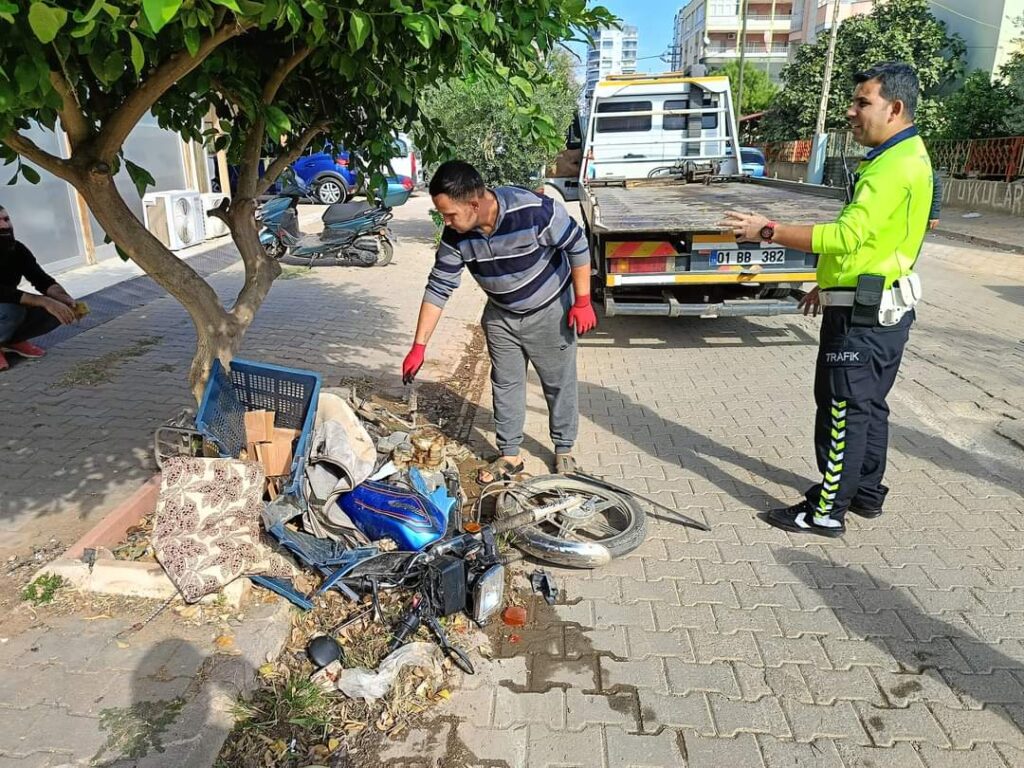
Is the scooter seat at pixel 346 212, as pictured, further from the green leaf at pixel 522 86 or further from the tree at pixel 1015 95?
the tree at pixel 1015 95

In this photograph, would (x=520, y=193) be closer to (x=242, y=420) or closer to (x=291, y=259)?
(x=242, y=420)

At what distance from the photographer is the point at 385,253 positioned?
11.3 meters

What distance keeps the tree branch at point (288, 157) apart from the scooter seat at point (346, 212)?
7134 mm

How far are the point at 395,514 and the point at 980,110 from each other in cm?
2050

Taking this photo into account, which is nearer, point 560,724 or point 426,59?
point 560,724

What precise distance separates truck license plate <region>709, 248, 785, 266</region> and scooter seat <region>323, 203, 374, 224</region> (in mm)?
6195

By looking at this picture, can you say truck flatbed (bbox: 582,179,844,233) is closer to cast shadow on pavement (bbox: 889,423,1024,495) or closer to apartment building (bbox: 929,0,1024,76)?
cast shadow on pavement (bbox: 889,423,1024,495)

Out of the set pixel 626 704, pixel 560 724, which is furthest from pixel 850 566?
pixel 560 724

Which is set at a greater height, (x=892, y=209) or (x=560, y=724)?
(x=892, y=209)

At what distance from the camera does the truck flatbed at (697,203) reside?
6207 millimetres

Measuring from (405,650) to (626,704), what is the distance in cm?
82

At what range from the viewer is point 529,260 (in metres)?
3.73

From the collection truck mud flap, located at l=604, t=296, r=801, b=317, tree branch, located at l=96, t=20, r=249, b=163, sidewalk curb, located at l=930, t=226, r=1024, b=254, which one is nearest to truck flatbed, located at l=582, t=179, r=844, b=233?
truck mud flap, located at l=604, t=296, r=801, b=317

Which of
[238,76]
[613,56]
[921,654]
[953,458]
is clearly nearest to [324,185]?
[238,76]
